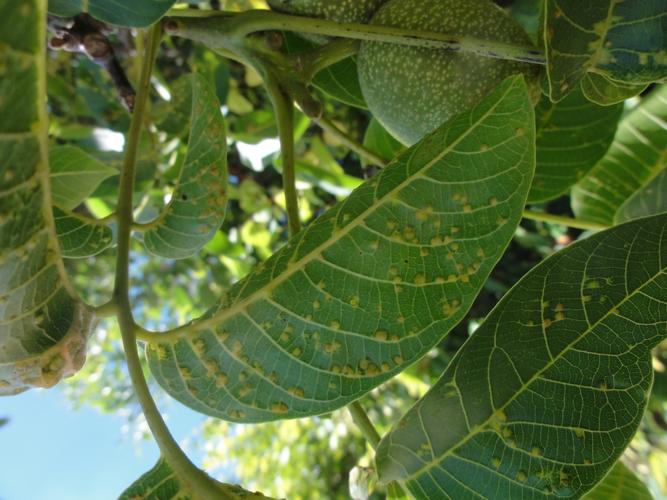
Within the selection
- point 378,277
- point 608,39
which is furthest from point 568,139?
point 378,277

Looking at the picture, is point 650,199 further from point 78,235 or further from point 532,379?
point 78,235

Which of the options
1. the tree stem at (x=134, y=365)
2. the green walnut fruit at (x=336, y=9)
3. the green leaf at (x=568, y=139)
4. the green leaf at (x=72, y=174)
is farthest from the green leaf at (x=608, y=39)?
the green leaf at (x=72, y=174)

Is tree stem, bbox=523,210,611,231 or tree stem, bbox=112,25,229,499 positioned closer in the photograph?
tree stem, bbox=112,25,229,499

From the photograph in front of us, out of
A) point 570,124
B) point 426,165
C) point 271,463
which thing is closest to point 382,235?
point 426,165

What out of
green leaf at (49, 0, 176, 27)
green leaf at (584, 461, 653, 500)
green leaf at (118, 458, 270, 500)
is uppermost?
green leaf at (49, 0, 176, 27)

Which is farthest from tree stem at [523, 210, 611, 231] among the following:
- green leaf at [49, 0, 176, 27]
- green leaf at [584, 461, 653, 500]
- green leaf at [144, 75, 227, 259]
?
green leaf at [49, 0, 176, 27]

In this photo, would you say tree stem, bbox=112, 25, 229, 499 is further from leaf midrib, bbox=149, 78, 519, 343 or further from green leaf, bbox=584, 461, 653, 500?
green leaf, bbox=584, 461, 653, 500

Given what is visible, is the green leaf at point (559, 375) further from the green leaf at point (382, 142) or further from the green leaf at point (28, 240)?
the green leaf at point (382, 142)
